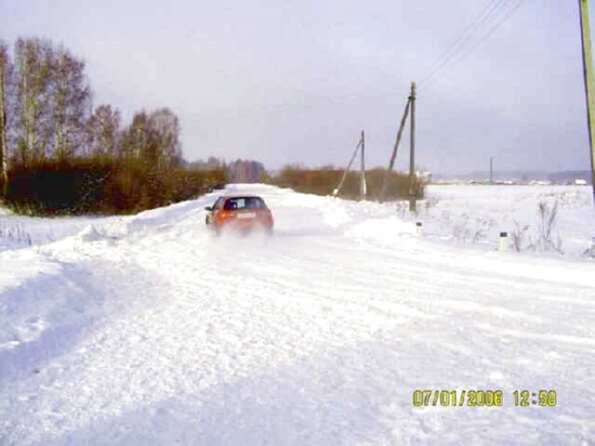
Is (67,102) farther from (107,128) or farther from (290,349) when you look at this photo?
(290,349)

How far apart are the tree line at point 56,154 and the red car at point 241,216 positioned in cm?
1839

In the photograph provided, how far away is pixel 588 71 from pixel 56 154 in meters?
32.6

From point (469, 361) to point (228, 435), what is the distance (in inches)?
106

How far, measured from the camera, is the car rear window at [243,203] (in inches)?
647

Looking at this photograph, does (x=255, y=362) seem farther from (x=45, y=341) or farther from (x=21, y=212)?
(x=21, y=212)

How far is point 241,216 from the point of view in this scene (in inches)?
635

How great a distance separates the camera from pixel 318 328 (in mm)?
6328

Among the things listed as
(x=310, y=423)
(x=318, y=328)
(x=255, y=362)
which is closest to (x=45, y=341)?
(x=255, y=362)

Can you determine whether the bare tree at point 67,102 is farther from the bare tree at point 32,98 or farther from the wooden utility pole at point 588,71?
the wooden utility pole at point 588,71

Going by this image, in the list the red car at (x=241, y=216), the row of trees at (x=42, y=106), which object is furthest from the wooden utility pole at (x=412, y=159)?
the row of trees at (x=42, y=106)

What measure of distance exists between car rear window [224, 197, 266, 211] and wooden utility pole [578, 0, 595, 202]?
9.54 metres

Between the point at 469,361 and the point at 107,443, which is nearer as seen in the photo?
the point at 107,443
